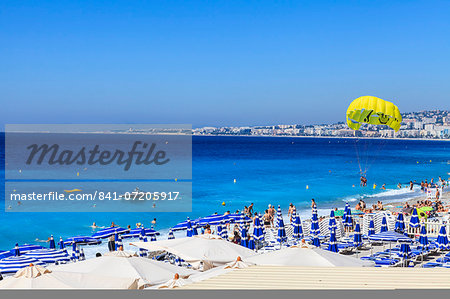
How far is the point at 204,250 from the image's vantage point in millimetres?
11508

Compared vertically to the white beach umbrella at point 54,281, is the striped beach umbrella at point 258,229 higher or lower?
lower

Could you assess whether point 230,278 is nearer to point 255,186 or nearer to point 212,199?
point 212,199

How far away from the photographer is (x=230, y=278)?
17.6ft

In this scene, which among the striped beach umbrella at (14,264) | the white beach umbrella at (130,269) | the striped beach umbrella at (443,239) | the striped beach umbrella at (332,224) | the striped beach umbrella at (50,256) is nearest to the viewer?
the white beach umbrella at (130,269)

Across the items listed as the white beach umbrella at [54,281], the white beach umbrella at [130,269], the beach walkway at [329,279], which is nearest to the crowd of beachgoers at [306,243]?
the white beach umbrella at [130,269]

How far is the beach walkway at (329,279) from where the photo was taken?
16.0ft

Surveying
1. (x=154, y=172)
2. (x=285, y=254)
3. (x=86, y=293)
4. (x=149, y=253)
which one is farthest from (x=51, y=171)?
(x=86, y=293)

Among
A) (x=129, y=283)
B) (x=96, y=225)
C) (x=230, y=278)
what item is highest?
(x=230, y=278)

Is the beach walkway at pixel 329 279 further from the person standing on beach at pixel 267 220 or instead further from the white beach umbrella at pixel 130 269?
the person standing on beach at pixel 267 220

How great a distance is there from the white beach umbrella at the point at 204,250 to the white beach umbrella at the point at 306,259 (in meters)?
1.54

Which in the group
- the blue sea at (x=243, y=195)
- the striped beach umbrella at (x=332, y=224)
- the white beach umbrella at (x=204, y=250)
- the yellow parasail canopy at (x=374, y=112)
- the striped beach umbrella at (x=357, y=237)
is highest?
the yellow parasail canopy at (x=374, y=112)

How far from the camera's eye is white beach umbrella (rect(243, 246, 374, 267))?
9.43m

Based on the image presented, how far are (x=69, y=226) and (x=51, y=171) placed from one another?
129 ft

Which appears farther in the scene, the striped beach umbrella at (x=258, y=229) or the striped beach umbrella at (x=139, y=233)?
the striped beach umbrella at (x=139, y=233)
